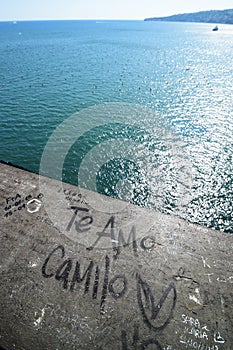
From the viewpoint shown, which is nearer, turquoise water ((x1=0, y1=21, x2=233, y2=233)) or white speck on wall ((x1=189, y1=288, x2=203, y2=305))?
white speck on wall ((x1=189, y1=288, x2=203, y2=305))

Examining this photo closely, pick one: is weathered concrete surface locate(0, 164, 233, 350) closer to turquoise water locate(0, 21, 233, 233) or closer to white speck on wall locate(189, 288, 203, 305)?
white speck on wall locate(189, 288, 203, 305)

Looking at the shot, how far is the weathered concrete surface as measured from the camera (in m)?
10.9

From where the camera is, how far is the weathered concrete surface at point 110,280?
10898mm

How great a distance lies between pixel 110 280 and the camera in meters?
12.9

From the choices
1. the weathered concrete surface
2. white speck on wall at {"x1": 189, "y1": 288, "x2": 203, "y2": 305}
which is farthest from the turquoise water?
white speck on wall at {"x1": 189, "y1": 288, "x2": 203, "y2": 305}

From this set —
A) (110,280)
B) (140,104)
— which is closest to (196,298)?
(110,280)


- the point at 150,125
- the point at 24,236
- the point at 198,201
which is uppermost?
the point at 150,125

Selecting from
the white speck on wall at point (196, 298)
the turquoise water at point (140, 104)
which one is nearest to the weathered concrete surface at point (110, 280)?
the white speck on wall at point (196, 298)

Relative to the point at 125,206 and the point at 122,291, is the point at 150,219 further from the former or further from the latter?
the point at 122,291

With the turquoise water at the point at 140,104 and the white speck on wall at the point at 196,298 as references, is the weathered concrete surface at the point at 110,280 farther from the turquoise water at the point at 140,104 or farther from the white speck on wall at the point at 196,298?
the turquoise water at the point at 140,104

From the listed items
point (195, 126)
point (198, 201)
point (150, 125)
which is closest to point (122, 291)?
point (198, 201)

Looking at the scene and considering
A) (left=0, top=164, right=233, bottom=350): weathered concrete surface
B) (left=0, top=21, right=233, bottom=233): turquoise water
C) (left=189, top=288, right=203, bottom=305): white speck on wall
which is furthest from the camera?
(left=0, top=21, right=233, bottom=233): turquoise water

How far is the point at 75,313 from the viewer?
37.9 ft

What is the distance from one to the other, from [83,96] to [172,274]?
1596 inches
